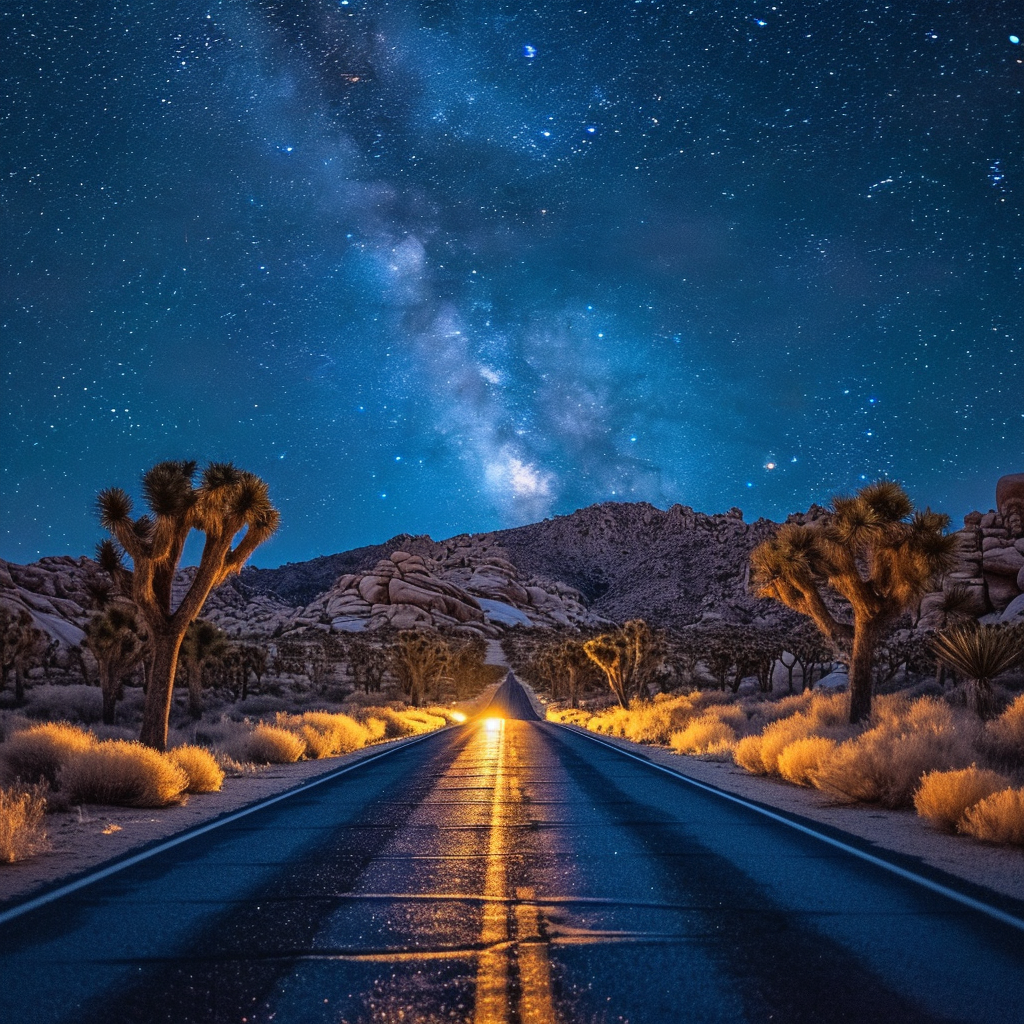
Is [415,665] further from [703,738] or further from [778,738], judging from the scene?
[778,738]

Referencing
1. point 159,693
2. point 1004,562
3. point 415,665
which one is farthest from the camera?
point 1004,562

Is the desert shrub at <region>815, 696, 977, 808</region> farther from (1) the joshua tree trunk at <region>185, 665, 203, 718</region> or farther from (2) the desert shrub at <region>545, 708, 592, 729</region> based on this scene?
(1) the joshua tree trunk at <region>185, 665, 203, 718</region>

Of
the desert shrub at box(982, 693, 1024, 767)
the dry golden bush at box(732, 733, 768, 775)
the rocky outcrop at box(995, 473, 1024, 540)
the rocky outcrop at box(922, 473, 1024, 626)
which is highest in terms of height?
the rocky outcrop at box(995, 473, 1024, 540)

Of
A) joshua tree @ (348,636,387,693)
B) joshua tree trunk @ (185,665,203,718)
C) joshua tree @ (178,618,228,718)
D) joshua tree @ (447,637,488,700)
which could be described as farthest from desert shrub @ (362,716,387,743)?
joshua tree @ (447,637,488,700)

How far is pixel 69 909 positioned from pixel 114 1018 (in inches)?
90.9

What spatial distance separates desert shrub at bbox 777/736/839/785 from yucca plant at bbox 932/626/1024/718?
18.0ft

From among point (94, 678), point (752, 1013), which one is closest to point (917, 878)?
point (752, 1013)

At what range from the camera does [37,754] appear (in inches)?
497

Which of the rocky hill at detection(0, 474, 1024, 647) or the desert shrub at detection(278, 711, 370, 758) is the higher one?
the rocky hill at detection(0, 474, 1024, 647)

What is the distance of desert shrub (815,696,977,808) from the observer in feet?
36.6

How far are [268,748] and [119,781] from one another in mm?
7736

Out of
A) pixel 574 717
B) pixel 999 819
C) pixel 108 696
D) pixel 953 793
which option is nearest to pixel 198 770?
pixel 953 793

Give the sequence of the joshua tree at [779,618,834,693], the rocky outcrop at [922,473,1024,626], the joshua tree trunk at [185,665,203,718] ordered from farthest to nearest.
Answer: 1. the rocky outcrop at [922,473,1024,626]
2. the joshua tree at [779,618,834,693]
3. the joshua tree trunk at [185,665,203,718]

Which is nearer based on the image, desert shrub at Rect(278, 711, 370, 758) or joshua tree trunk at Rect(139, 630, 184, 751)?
joshua tree trunk at Rect(139, 630, 184, 751)
